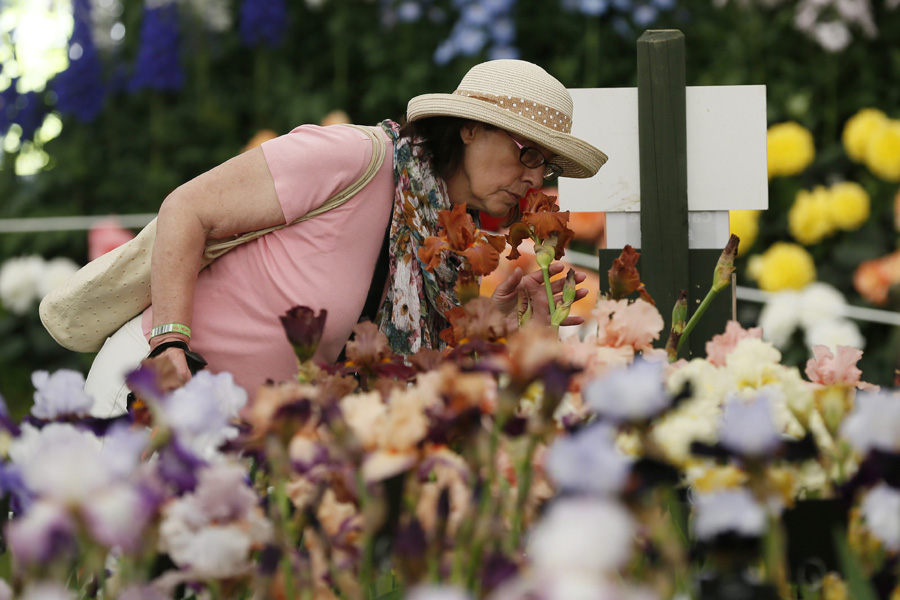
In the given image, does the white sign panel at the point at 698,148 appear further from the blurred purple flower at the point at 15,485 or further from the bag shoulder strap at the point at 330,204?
the blurred purple flower at the point at 15,485

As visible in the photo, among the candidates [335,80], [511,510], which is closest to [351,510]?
[511,510]

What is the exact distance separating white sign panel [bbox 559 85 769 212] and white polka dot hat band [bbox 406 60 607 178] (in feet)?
0.47

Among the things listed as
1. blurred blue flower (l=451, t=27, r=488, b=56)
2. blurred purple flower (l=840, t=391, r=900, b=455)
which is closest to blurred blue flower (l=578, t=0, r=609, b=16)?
blurred blue flower (l=451, t=27, r=488, b=56)

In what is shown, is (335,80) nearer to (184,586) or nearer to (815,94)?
(815,94)

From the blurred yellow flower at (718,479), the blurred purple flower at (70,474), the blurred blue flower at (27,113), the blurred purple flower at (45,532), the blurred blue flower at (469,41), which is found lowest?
the blurred blue flower at (27,113)

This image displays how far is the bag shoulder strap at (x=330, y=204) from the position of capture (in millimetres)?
1502

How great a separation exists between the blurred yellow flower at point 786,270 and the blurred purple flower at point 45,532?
3481 mm

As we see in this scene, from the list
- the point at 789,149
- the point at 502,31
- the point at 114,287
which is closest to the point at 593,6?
the point at 502,31

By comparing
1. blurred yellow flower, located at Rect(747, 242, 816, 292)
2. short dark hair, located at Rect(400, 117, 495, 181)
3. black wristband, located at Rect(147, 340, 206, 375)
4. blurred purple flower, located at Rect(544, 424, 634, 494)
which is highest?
blurred purple flower, located at Rect(544, 424, 634, 494)

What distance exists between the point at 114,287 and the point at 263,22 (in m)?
3.36

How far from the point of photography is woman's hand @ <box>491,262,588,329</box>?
139 cm

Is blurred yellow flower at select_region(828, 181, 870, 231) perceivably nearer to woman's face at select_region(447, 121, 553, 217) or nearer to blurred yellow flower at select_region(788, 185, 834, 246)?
blurred yellow flower at select_region(788, 185, 834, 246)

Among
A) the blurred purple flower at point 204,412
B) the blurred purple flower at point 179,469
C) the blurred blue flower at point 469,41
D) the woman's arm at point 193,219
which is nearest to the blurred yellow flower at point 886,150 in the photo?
the blurred blue flower at point 469,41

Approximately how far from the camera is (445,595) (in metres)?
0.43
